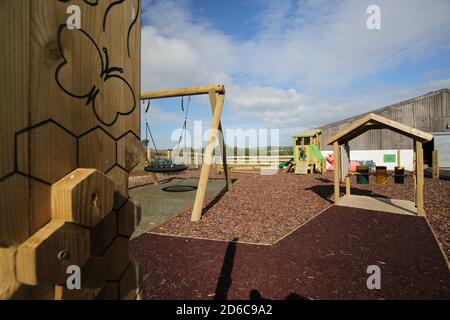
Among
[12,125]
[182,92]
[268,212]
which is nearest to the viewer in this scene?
[12,125]

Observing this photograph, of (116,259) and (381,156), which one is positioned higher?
(381,156)

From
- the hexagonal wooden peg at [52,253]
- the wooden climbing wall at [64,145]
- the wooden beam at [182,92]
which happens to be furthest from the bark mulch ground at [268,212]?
the hexagonal wooden peg at [52,253]

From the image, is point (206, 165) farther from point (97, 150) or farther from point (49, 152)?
point (49, 152)

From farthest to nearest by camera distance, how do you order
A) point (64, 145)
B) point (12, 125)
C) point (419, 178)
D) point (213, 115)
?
point (213, 115)
point (419, 178)
point (64, 145)
point (12, 125)

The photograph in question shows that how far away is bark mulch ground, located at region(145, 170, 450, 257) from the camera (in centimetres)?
525

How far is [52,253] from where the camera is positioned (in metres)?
0.54

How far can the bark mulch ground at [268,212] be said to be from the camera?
5.25 meters

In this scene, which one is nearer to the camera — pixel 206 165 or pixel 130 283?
pixel 130 283

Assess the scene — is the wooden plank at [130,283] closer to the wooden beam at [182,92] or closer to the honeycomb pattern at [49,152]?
the honeycomb pattern at [49,152]

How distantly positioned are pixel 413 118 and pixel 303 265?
76.1 ft

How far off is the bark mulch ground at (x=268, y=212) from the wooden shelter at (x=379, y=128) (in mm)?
640

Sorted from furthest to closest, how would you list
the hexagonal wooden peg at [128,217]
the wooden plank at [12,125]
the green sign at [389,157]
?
1. the green sign at [389,157]
2. the hexagonal wooden peg at [128,217]
3. the wooden plank at [12,125]

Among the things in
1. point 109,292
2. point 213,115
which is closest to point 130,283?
point 109,292
